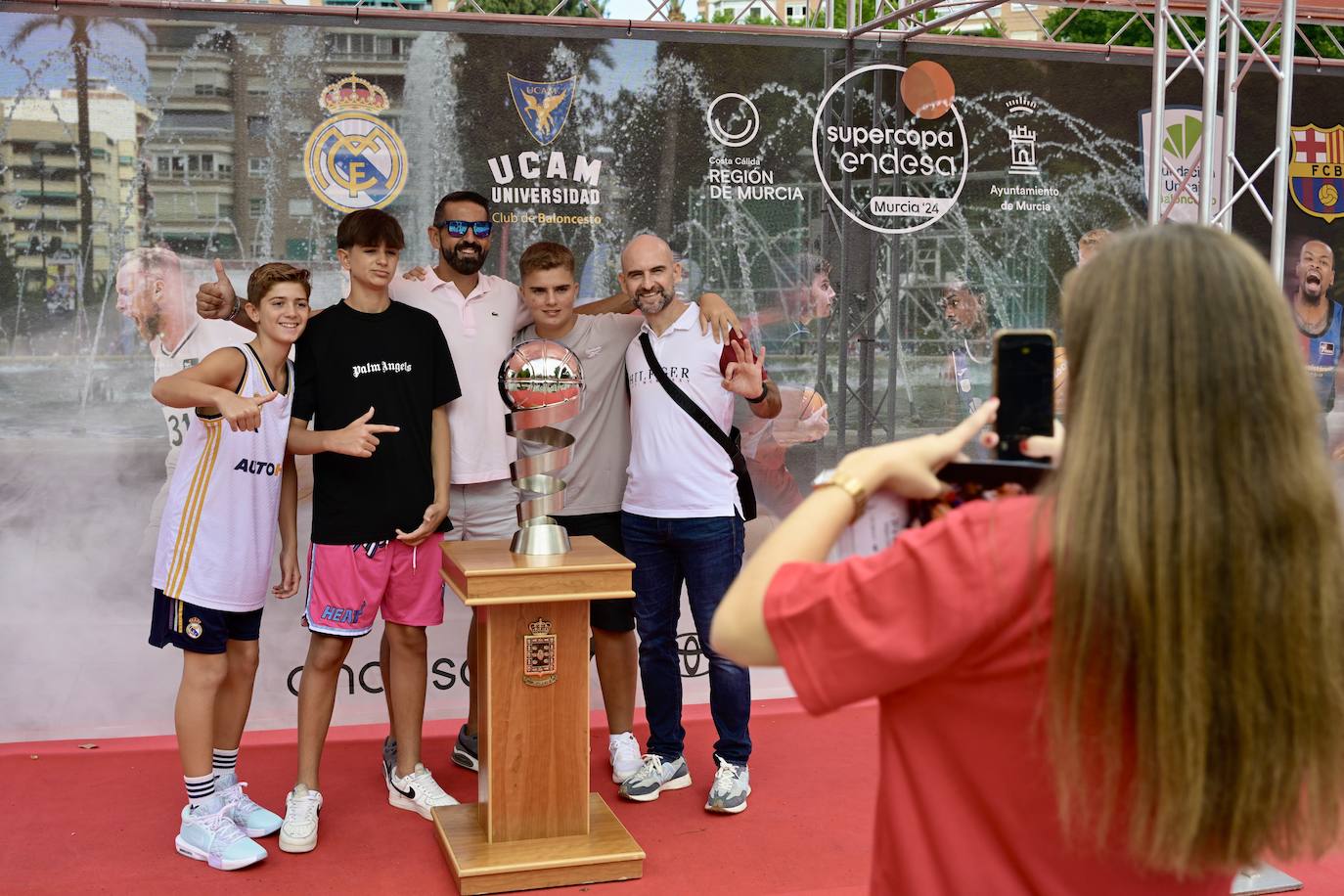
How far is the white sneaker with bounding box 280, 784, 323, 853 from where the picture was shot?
152 inches

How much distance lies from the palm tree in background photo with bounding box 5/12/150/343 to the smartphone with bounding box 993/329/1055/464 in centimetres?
416

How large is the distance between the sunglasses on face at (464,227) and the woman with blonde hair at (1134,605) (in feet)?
11.3

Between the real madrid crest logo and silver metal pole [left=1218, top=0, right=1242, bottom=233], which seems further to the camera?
the real madrid crest logo

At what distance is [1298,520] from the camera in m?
1.12

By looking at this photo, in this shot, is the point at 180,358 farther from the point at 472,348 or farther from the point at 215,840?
the point at 215,840

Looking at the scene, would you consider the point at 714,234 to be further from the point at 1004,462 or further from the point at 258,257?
the point at 1004,462

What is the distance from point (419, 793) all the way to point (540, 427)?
1306mm

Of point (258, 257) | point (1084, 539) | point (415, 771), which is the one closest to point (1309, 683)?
point (1084, 539)

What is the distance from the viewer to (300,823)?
12.8ft

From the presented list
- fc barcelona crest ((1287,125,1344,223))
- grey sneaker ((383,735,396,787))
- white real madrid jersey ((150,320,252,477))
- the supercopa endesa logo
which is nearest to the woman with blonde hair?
grey sneaker ((383,735,396,787))

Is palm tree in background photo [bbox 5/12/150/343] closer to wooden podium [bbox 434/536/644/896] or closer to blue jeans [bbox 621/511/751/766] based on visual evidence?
wooden podium [bbox 434/536/644/896]

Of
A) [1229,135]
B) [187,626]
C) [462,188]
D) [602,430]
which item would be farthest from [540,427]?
[1229,135]

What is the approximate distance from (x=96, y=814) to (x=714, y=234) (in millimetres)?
3088

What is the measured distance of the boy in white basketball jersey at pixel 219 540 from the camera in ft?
12.5
